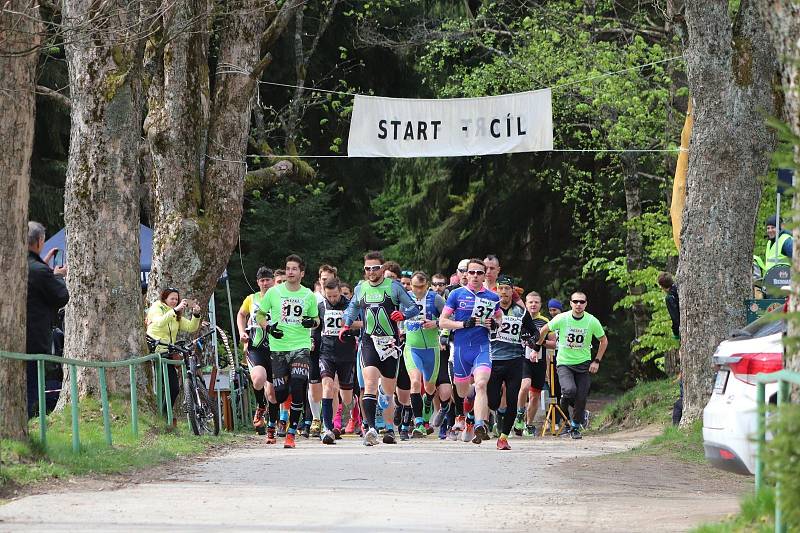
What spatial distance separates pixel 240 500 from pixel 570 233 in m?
26.0

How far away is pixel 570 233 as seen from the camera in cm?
3619

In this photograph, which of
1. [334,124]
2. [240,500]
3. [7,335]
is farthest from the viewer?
[334,124]

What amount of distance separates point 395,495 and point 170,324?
28.3 ft

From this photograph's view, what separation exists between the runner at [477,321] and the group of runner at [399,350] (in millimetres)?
11

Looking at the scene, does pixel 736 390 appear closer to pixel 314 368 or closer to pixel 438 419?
pixel 314 368

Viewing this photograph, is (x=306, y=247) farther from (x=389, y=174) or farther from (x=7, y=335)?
(x=7, y=335)

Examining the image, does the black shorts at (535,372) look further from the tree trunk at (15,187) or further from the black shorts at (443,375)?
the tree trunk at (15,187)

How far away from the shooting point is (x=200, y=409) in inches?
718

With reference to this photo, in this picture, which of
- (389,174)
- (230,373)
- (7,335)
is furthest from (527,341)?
(389,174)

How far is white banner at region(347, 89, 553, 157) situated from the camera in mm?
23516

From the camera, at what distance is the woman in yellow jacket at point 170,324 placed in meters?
19.2

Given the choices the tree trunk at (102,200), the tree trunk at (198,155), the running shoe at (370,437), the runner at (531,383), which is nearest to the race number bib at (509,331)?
the running shoe at (370,437)

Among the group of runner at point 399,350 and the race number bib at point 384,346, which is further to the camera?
the race number bib at point 384,346

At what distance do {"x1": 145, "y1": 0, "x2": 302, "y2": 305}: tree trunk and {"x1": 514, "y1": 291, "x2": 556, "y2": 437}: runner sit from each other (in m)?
4.51
